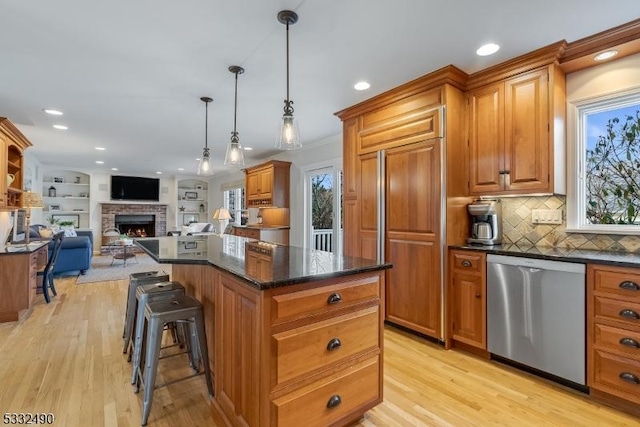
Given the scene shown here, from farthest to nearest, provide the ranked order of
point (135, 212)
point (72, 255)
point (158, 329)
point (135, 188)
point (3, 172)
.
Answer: point (135, 212) < point (135, 188) < point (72, 255) < point (3, 172) < point (158, 329)

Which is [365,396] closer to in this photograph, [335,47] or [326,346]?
[326,346]

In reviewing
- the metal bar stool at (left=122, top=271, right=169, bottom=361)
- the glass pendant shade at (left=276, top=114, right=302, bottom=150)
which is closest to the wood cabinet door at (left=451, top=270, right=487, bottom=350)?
the glass pendant shade at (left=276, top=114, right=302, bottom=150)

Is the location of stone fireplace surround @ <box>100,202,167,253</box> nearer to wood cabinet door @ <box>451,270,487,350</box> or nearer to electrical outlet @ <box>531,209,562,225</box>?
wood cabinet door @ <box>451,270,487,350</box>

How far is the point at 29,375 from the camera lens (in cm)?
228

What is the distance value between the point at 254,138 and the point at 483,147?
3630 mm

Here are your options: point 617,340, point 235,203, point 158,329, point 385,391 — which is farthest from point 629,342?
point 235,203

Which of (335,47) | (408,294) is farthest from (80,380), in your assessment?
(335,47)

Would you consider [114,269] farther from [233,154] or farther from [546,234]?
[546,234]

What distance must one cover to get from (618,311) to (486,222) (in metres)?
1.09

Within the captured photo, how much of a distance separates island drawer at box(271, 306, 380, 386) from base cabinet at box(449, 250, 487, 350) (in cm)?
124

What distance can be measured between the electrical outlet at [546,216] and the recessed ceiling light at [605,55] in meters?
1.17

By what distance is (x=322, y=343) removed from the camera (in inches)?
60.4

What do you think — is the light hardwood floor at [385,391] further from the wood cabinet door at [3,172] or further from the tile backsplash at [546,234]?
the wood cabinet door at [3,172]

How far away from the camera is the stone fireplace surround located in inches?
372
